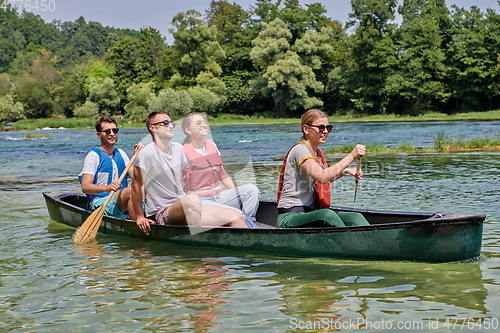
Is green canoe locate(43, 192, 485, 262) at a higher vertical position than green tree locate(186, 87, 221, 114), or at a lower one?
lower

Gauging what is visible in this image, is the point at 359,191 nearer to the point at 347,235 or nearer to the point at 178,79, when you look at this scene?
the point at 347,235

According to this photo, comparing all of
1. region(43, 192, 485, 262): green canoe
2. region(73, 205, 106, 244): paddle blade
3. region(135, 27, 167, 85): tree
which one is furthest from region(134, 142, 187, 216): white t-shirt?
region(135, 27, 167, 85): tree

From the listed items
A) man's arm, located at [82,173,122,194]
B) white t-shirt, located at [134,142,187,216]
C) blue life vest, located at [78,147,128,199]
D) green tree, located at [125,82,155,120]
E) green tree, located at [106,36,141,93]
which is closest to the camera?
white t-shirt, located at [134,142,187,216]

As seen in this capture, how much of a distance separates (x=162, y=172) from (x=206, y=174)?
0.53 metres

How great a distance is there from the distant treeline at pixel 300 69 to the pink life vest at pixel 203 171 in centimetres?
4777

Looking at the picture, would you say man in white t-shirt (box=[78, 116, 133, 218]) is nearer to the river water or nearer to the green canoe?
the river water

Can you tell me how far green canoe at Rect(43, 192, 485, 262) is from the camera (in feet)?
18.4

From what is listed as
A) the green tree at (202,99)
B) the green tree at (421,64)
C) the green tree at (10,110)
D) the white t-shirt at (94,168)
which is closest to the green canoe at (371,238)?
the white t-shirt at (94,168)

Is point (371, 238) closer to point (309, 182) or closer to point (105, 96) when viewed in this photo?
point (309, 182)

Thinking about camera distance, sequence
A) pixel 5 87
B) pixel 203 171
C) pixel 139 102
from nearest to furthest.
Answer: pixel 203 171 → pixel 139 102 → pixel 5 87

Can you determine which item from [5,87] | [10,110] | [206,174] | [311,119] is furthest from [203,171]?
[5,87]

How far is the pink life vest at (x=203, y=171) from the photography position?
22.1 ft

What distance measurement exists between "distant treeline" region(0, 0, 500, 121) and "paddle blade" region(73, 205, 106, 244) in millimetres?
46879

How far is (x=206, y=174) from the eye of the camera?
6.92m
